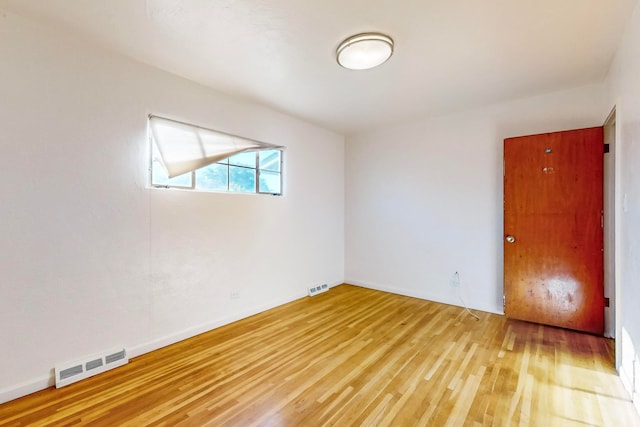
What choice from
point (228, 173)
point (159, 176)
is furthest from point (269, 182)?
point (159, 176)

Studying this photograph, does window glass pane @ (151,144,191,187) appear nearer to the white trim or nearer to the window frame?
the window frame

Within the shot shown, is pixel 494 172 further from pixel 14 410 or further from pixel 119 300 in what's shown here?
pixel 14 410

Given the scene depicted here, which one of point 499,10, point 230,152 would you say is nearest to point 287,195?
point 230,152

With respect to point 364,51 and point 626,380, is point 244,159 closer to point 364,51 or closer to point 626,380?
point 364,51

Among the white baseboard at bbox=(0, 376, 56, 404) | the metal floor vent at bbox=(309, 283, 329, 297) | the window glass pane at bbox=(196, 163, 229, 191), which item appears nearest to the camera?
the white baseboard at bbox=(0, 376, 56, 404)

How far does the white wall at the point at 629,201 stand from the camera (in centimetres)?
179

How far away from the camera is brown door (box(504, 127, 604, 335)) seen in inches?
111

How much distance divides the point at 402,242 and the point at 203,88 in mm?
3303

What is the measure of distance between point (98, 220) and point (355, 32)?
8.09 feet

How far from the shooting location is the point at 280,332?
290 centimetres

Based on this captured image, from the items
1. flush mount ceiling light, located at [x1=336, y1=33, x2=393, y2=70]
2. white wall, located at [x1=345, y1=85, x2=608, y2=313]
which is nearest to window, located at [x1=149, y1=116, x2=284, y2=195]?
flush mount ceiling light, located at [x1=336, y1=33, x2=393, y2=70]

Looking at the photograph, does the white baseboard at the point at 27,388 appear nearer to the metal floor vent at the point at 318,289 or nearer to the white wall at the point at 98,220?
the white wall at the point at 98,220

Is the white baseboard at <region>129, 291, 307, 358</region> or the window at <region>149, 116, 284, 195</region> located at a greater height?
the window at <region>149, 116, 284, 195</region>

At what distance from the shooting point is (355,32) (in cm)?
203
